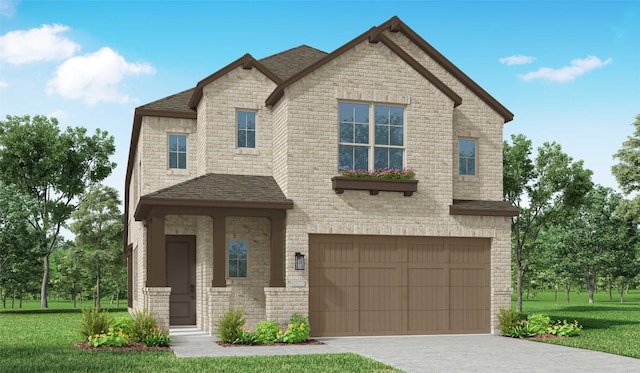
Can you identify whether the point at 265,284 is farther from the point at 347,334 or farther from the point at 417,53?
the point at 417,53

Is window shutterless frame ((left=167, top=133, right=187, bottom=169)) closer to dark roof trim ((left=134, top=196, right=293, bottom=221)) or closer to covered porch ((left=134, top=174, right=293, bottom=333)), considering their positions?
covered porch ((left=134, top=174, right=293, bottom=333))

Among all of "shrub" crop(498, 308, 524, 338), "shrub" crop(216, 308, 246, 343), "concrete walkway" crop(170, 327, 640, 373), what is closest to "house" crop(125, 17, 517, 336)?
"shrub" crop(498, 308, 524, 338)

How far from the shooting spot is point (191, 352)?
51.6 ft

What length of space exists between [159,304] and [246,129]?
5.83m

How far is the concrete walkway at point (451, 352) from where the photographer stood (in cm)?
1348

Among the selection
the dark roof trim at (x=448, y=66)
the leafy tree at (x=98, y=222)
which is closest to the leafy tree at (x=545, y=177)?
the dark roof trim at (x=448, y=66)

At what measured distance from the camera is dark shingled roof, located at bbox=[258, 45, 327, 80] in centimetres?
2300

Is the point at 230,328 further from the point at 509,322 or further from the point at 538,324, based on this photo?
the point at 538,324

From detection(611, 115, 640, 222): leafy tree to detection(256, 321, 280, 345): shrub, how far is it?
95.6 ft

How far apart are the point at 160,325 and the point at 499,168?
10968mm

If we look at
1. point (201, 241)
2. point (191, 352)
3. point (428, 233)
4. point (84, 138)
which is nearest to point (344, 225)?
point (428, 233)

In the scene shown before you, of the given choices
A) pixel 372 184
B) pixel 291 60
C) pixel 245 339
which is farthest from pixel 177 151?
pixel 245 339

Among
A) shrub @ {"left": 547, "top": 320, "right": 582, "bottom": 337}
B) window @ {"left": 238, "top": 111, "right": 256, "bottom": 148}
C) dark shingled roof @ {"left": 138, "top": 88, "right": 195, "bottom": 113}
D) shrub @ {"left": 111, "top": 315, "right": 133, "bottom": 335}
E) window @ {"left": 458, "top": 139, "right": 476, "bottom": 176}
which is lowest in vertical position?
shrub @ {"left": 547, "top": 320, "right": 582, "bottom": 337}

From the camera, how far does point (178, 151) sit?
22.7 m
